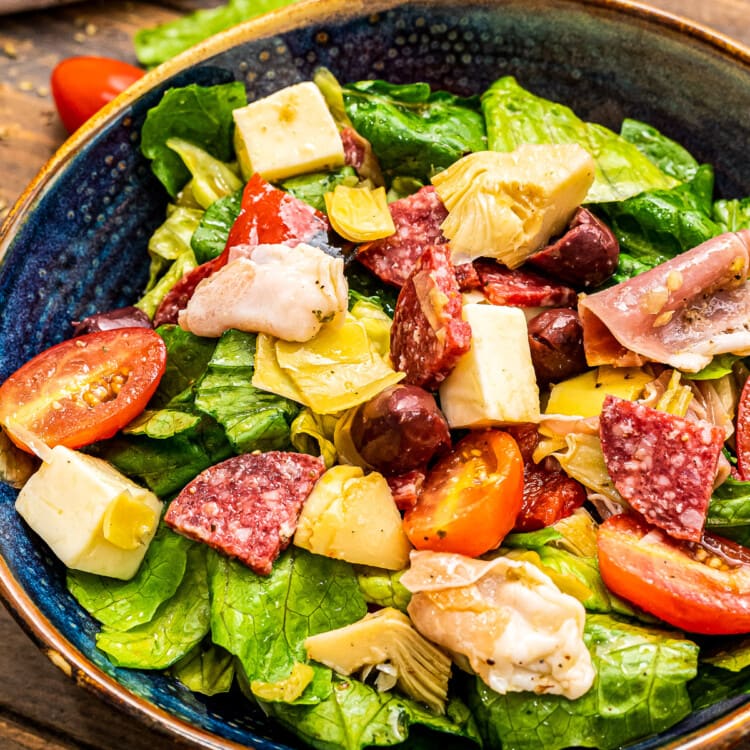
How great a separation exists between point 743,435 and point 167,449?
1967 millimetres

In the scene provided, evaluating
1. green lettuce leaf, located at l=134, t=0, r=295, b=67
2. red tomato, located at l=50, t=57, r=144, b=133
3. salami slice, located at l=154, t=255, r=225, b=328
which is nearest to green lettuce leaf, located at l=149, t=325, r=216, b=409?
salami slice, located at l=154, t=255, r=225, b=328

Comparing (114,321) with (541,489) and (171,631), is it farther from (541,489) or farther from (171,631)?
(541,489)

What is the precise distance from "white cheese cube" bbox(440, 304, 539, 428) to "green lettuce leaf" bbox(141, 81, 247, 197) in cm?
147

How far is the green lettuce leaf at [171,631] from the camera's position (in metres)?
2.84

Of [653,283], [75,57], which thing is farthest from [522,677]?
[75,57]

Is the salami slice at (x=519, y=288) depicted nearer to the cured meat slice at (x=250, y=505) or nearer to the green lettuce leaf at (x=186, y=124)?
the cured meat slice at (x=250, y=505)

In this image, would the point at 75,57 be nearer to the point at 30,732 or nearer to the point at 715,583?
the point at 30,732

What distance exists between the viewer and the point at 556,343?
3014mm

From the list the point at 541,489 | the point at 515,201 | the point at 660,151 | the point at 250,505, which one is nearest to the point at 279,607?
the point at 250,505

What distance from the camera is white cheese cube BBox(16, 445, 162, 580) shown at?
2.84 meters

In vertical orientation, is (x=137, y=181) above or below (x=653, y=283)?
below

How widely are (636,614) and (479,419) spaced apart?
0.78 meters

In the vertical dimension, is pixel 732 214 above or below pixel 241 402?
above

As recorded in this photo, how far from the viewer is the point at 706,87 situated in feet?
11.9
